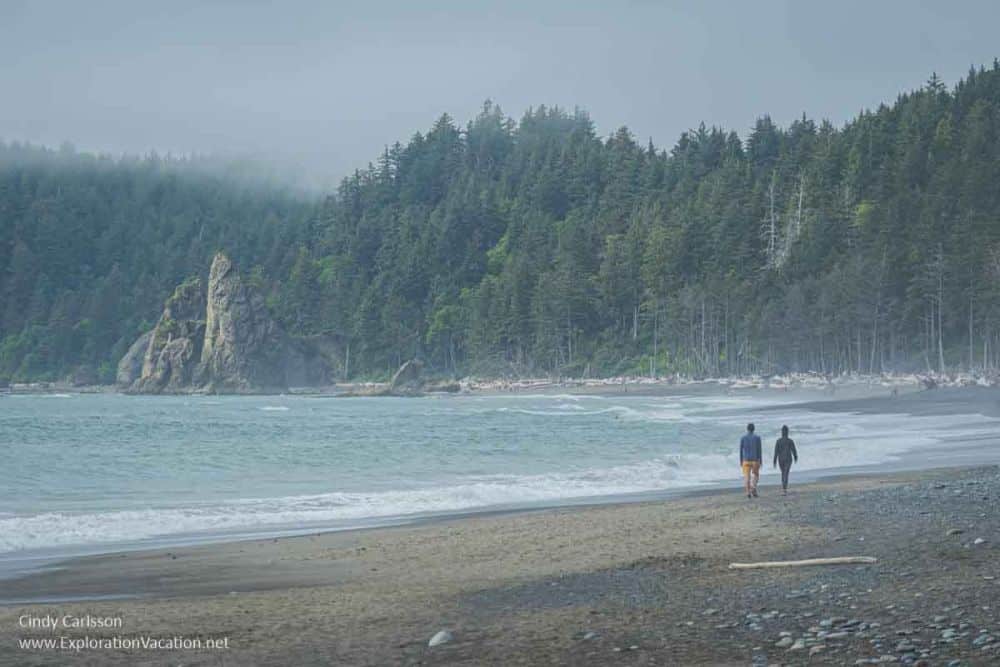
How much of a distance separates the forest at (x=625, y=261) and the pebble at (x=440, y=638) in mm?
76567

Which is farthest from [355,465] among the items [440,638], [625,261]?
[625,261]

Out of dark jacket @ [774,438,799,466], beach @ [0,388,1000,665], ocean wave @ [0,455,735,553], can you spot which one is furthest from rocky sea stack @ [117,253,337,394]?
beach @ [0,388,1000,665]

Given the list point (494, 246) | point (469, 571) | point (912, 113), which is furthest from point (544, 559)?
point (494, 246)

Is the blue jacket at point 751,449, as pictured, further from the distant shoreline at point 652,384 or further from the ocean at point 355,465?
the distant shoreline at point 652,384

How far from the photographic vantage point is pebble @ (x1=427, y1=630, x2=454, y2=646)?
8.20 meters

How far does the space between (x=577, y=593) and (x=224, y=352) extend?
114401 millimetres

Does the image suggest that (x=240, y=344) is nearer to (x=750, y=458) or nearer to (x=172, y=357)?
(x=172, y=357)

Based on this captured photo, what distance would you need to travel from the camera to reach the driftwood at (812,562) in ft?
34.1

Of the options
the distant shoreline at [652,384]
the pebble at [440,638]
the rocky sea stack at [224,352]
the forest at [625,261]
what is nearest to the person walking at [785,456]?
the pebble at [440,638]

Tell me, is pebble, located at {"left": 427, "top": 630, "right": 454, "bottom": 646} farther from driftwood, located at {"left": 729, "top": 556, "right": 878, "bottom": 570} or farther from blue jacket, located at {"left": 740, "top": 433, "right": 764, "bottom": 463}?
blue jacket, located at {"left": 740, "top": 433, "right": 764, "bottom": 463}

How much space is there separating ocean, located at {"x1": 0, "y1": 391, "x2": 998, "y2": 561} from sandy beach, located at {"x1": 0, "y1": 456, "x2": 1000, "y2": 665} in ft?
10.1

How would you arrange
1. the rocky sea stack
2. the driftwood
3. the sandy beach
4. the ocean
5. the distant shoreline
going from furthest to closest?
the rocky sea stack < the distant shoreline < the ocean < the driftwood < the sandy beach

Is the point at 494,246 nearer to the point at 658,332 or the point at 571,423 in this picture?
the point at 658,332

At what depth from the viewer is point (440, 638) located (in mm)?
8258
